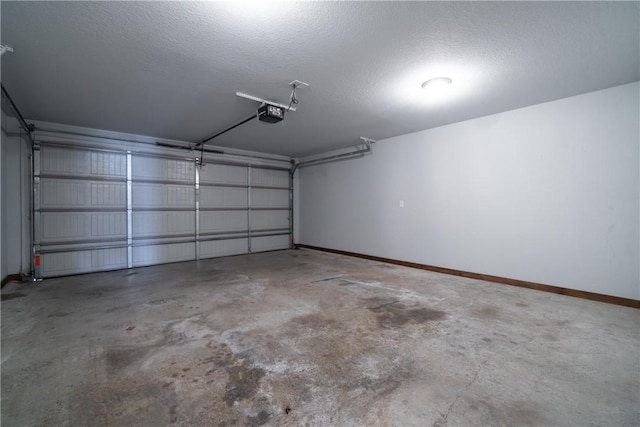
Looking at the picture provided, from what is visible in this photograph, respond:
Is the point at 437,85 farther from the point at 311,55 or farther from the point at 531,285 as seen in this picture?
the point at 531,285

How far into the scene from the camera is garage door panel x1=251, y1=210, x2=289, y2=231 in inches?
287

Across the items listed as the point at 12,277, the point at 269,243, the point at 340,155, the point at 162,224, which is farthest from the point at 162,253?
the point at 340,155

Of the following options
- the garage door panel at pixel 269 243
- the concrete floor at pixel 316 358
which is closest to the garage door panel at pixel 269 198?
the garage door panel at pixel 269 243

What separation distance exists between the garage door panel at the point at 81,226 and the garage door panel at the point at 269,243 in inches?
115

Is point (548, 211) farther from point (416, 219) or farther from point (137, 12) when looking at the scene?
point (137, 12)

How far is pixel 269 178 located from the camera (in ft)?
24.8

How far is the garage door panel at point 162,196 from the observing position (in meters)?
5.48

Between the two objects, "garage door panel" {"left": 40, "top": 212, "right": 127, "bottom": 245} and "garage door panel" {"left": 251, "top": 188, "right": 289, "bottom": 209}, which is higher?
"garage door panel" {"left": 251, "top": 188, "right": 289, "bottom": 209}

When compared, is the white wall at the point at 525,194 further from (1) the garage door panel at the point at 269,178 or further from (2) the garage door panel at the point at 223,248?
(2) the garage door panel at the point at 223,248

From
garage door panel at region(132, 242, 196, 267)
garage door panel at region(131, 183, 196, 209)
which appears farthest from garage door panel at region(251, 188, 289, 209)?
garage door panel at region(132, 242, 196, 267)

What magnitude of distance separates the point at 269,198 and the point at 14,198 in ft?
15.7

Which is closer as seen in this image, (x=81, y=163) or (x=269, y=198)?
(x=81, y=163)

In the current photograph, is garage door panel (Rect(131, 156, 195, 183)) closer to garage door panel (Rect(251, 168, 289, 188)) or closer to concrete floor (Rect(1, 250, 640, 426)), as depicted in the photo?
garage door panel (Rect(251, 168, 289, 188))

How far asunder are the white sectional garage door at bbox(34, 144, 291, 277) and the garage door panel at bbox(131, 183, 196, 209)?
2cm
